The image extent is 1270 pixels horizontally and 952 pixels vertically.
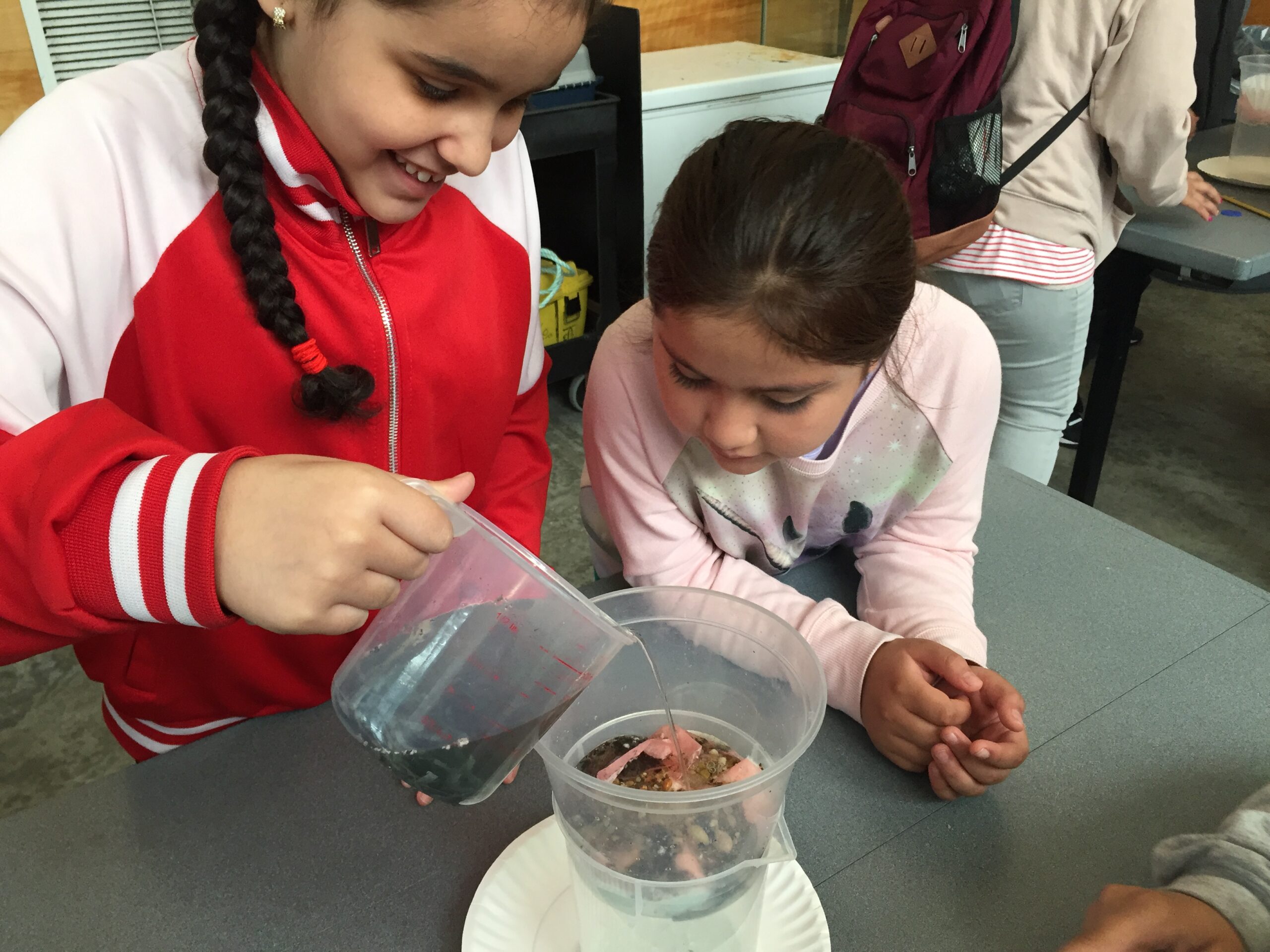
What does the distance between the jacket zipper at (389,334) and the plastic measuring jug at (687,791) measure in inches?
12.6

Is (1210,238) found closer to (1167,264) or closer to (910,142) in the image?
(1167,264)

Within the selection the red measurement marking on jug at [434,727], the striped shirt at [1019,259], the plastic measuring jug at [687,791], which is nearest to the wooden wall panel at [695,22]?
the striped shirt at [1019,259]

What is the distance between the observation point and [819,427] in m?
0.78

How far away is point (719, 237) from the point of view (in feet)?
2.33

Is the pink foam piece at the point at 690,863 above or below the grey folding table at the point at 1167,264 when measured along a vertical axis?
above

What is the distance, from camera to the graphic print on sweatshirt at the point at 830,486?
0.91 m

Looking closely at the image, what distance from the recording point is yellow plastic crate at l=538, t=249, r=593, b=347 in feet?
7.48

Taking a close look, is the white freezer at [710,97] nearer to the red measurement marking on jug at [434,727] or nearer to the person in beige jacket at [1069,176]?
the person in beige jacket at [1069,176]

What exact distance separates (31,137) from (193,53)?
0.49 feet

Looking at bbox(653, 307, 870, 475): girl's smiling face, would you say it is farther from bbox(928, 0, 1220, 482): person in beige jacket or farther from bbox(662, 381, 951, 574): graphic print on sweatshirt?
bbox(928, 0, 1220, 482): person in beige jacket

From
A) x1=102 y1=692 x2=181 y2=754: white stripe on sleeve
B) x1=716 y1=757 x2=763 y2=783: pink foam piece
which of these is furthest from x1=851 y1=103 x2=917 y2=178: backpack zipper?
x1=102 y1=692 x2=181 y2=754: white stripe on sleeve

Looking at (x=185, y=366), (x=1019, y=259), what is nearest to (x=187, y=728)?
(x=185, y=366)

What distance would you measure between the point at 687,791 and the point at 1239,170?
1.81 m

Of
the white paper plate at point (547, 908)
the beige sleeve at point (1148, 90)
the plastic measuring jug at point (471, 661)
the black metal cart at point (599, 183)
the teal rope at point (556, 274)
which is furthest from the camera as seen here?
the teal rope at point (556, 274)
